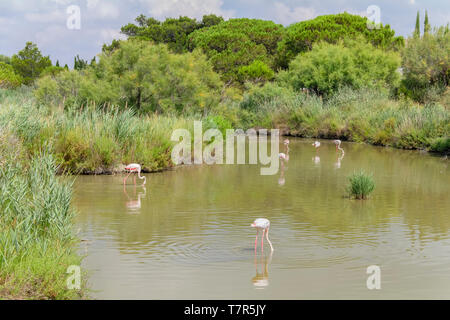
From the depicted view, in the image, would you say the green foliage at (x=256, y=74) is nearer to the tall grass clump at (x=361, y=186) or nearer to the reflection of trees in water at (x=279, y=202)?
the reflection of trees in water at (x=279, y=202)

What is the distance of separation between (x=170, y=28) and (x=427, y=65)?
108ft

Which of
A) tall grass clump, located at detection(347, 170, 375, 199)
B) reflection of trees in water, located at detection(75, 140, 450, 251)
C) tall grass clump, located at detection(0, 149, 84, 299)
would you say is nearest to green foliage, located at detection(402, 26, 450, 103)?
reflection of trees in water, located at detection(75, 140, 450, 251)

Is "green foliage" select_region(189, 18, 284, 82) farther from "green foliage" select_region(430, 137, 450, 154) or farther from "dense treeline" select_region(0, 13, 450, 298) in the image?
"green foliage" select_region(430, 137, 450, 154)

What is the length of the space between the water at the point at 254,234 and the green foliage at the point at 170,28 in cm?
4958

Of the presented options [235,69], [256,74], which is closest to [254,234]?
[256,74]

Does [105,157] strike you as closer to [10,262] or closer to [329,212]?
[329,212]

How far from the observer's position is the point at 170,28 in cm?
6456

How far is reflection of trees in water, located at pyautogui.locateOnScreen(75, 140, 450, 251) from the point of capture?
1009cm

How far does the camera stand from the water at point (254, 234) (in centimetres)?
691

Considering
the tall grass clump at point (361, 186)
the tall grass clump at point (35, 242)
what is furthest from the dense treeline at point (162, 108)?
the tall grass clump at point (361, 186)

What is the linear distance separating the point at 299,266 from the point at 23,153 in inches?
289

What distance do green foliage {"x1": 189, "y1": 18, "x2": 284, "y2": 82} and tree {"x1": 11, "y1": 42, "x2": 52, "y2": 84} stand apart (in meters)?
13.9

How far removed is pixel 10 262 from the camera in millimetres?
5863
